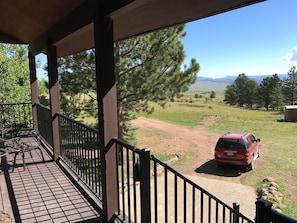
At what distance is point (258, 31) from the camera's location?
8044 cm

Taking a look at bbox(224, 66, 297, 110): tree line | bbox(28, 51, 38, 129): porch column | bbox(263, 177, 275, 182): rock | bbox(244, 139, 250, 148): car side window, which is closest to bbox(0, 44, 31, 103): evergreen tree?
bbox(28, 51, 38, 129): porch column

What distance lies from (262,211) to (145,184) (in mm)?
1130

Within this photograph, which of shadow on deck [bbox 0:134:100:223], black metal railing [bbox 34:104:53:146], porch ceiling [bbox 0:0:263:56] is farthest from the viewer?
black metal railing [bbox 34:104:53:146]

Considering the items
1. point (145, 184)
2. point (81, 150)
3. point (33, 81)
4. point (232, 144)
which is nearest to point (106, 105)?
point (145, 184)

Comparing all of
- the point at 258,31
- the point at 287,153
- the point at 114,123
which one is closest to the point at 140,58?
the point at 114,123

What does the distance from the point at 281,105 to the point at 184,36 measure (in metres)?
25.6

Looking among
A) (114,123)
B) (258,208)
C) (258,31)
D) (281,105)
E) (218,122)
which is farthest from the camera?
(258,31)

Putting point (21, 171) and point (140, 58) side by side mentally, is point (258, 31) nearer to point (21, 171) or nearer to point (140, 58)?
point (140, 58)

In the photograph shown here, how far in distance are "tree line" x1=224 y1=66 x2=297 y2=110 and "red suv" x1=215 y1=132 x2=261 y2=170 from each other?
74.6 ft

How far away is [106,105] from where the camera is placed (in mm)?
2377

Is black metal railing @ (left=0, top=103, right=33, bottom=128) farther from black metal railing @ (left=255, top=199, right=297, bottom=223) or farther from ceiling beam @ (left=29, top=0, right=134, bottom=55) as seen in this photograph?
black metal railing @ (left=255, top=199, right=297, bottom=223)

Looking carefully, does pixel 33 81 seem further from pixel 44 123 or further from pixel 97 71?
pixel 97 71

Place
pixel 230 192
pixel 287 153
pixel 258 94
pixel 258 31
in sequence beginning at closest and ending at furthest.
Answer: pixel 230 192
pixel 287 153
pixel 258 94
pixel 258 31

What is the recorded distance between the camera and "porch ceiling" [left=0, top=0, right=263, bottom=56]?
2.11 metres
